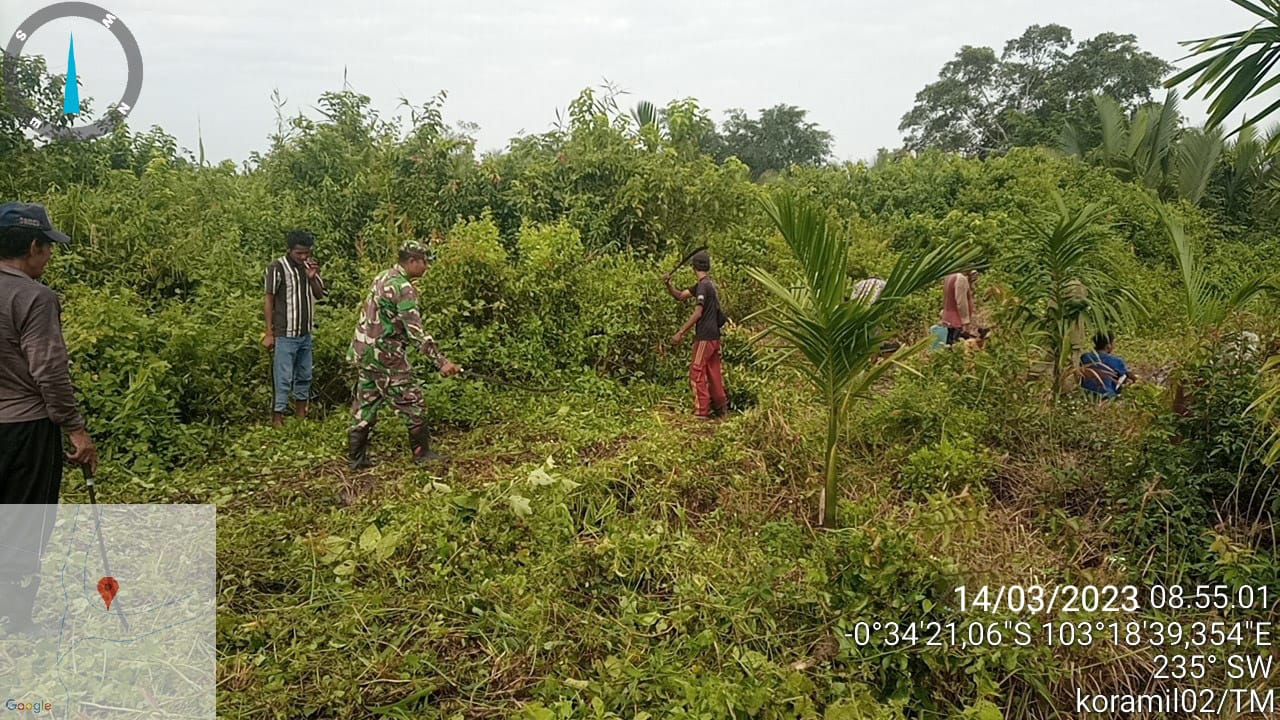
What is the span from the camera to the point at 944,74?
100 feet

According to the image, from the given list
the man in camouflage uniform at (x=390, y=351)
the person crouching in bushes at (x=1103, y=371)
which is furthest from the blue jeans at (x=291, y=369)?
the person crouching in bushes at (x=1103, y=371)

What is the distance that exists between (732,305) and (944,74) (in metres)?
25.9

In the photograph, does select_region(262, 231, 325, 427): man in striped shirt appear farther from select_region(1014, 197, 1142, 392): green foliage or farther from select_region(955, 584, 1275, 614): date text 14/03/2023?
select_region(1014, 197, 1142, 392): green foliage

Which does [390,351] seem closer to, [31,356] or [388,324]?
[388,324]

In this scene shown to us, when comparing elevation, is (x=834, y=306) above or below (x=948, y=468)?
above

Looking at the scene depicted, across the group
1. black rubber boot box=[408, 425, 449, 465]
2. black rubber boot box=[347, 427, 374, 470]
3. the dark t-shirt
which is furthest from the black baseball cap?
the dark t-shirt

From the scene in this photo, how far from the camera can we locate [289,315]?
6242 millimetres

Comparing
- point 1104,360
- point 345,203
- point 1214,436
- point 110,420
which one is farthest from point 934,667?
point 345,203

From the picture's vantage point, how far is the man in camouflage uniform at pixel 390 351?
5.46 meters

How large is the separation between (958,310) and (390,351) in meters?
4.92

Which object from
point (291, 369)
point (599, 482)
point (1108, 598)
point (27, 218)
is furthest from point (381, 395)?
point (1108, 598)

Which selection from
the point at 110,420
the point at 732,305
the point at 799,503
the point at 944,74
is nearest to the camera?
the point at 799,503

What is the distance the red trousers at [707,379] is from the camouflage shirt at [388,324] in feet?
7.52

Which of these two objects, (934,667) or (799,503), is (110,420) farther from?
(934,667)
